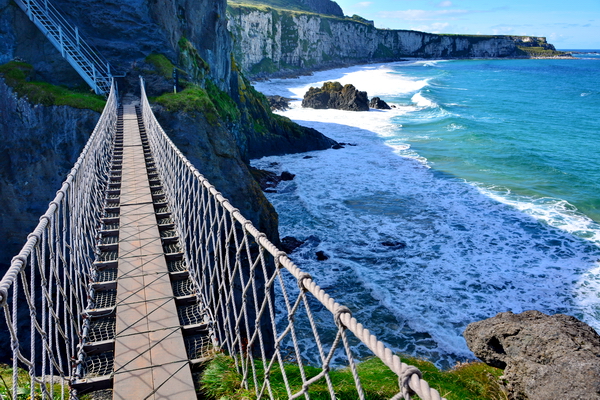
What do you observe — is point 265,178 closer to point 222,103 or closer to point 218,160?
point 222,103

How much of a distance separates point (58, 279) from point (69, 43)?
13.3m

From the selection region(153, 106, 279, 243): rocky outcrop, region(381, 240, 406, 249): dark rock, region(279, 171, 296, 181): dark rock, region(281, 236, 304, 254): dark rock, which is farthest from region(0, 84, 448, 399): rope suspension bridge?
region(279, 171, 296, 181): dark rock

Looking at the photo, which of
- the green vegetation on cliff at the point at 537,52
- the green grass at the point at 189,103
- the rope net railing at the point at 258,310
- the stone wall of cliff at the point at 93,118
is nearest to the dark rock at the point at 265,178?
the stone wall of cliff at the point at 93,118

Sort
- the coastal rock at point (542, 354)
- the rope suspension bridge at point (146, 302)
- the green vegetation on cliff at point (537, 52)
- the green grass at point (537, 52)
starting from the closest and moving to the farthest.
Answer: the rope suspension bridge at point (146, 302) → the coastal rock at point (542, 354) → the green vegetation on cliff at point (537, 52) → the green grass at point (537, 52)

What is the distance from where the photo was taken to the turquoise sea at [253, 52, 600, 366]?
10.9m

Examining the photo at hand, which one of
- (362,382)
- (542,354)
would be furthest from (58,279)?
(542,354)

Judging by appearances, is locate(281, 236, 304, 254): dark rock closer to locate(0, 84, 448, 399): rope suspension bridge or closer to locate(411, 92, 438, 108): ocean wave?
locate(0, 84, 448, 399): rope suspension bridge

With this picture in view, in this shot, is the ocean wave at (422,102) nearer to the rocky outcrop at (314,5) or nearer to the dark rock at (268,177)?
the dark rock at (268,177)

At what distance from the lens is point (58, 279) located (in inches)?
120

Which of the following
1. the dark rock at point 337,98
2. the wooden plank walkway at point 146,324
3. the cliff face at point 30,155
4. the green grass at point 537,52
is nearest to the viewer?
the wooden plank walkway at point 146,324

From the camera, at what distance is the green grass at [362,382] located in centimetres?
273

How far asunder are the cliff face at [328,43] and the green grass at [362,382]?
6407cm

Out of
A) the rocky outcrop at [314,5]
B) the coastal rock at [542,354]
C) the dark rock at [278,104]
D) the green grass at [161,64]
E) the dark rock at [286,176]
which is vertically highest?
the rocky outcrop at [314,5]

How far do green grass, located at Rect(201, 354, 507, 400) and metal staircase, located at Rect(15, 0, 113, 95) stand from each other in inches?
493
